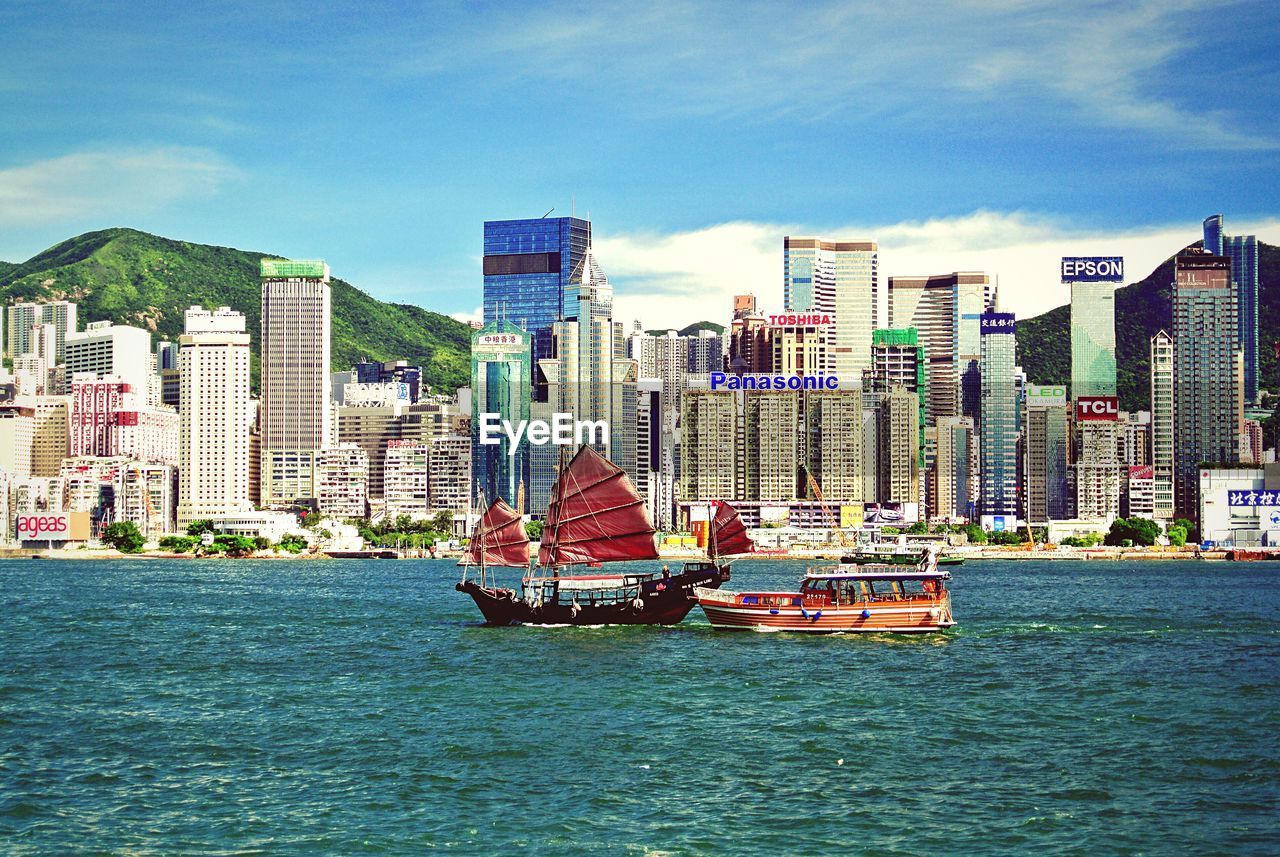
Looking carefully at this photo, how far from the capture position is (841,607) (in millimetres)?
70938

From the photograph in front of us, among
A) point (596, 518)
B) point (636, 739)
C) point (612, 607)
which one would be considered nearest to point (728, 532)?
point (596, 518)

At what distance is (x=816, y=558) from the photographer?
198000mm

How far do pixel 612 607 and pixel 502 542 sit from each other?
281 inches

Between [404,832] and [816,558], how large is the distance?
168325 mm

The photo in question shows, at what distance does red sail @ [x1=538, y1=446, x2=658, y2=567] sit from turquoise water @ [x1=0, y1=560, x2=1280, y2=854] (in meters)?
4.67

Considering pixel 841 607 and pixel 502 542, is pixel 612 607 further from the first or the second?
pixel 841 607

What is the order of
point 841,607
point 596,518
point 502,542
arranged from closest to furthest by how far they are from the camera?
1. point 841,607
2. point 596,518
3. point 502,542

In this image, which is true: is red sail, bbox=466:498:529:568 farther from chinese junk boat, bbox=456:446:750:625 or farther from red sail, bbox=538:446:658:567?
red sail, bbox=538:446:658:567

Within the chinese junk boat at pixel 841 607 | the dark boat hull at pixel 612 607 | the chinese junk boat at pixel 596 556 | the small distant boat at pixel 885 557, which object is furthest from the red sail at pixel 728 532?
the chinese junk boat at pixel 841 607

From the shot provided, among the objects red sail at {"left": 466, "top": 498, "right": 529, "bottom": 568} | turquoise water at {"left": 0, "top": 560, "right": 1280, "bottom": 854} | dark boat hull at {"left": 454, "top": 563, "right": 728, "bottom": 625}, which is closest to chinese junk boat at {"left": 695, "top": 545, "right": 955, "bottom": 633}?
turquoise water at {"left": 0, "top": 560, "right": 1280, "bottom": 854}

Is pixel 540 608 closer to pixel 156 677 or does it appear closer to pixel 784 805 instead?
pixel 156 677

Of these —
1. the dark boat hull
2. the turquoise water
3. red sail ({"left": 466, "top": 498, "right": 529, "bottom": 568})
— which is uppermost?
red sail ({"left": 466, "top": 498, "right": 529, "bottom": 568})

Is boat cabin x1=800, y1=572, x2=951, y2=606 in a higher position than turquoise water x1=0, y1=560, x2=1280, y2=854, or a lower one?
higher

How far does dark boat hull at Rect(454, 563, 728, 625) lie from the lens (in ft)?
245
